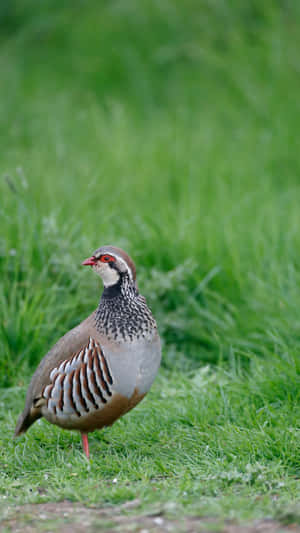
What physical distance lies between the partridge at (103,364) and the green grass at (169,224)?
0.24 meters

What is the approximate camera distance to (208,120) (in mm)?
9047

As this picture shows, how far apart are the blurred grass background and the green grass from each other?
21 millimetres

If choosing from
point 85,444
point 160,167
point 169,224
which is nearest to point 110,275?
point 85,444

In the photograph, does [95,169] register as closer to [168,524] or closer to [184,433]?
[184,433]

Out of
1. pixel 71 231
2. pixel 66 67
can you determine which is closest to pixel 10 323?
pixel 71 231

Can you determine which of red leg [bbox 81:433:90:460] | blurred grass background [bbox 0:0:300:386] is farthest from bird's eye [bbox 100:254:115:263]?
blurred grass background [bbox 0:0:300:386]

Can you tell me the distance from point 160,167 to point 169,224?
1.40 metres

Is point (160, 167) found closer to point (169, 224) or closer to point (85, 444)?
point (169, 224)

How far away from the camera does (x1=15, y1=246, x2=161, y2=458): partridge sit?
3.91 meters

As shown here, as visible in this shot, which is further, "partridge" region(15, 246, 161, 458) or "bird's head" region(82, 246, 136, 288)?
"bird's head" region(82, 246, 136, 288)

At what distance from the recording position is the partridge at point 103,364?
391 centimetres

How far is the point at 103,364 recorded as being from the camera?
3936 millimetres

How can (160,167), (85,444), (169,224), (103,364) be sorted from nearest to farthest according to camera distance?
(103,364) → (85,444) → (169,224) → (160,167)

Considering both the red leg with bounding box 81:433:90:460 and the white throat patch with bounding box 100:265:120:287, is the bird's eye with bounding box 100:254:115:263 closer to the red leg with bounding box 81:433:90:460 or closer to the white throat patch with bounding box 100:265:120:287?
the white throat patch with bounding box 100:265:120:287
